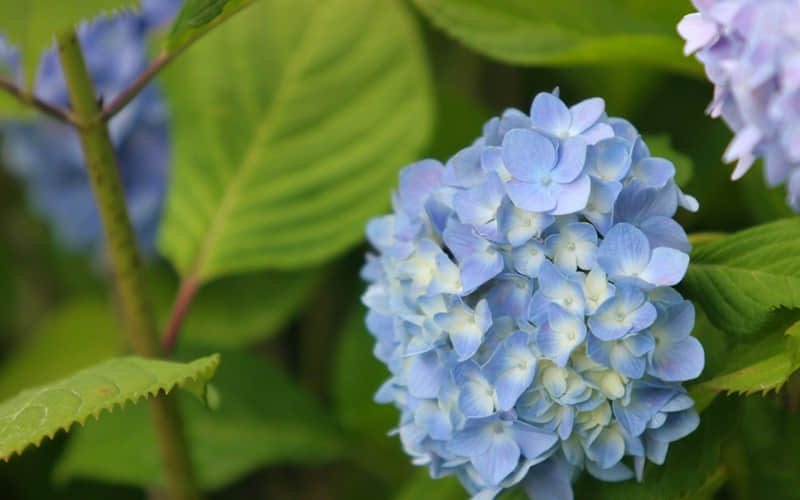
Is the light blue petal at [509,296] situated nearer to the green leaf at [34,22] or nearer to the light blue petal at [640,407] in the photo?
the light blue petal at [640,407]

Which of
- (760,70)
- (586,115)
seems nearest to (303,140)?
(586,115)

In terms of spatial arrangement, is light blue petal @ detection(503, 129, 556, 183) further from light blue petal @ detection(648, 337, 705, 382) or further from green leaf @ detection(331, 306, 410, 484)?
green leaf @ detection(331, 306, 410, 484)

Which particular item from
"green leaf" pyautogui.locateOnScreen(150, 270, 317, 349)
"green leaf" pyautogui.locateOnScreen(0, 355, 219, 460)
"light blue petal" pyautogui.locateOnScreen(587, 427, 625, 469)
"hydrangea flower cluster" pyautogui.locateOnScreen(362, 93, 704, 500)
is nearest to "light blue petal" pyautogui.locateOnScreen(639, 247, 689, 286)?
"hydrangea flower cluster" pyautogui.locateOnScreen(362, 93, 704, 500)

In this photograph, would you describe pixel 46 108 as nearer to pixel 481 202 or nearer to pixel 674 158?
pixel 481 202

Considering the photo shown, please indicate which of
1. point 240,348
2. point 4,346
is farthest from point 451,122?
point 4,346

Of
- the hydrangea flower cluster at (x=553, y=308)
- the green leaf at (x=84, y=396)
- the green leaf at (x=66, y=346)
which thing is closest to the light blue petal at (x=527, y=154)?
the hydrangea flower cluster at (x=553, y=308)

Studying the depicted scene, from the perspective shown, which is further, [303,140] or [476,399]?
[303,140]

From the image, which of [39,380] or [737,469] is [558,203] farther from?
[39,380]
